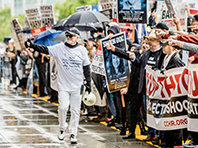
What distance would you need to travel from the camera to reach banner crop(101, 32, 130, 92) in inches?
444

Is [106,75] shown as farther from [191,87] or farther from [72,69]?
[191,87]

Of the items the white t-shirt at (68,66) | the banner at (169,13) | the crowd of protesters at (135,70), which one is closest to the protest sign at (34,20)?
the crowd of protesters at (135,70)

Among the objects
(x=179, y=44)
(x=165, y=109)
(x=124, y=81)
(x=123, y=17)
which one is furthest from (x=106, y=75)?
(x=179, y=44)

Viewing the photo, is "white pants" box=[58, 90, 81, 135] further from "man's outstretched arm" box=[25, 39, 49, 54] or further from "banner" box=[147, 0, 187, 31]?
"banner" box=[147, 0, 187, 31]

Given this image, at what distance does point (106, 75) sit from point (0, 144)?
3.34 m

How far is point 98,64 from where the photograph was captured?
500 inches

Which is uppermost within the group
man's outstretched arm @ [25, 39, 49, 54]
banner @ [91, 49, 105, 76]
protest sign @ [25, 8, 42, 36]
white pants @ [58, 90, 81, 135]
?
man's outstretched arm @ [25, 39, 49, 54]

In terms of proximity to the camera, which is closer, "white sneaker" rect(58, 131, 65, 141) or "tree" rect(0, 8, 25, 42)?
"white sneaker" rect(58, 131, 65, 141)

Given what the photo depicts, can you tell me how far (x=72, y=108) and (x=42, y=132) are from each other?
1215 mm

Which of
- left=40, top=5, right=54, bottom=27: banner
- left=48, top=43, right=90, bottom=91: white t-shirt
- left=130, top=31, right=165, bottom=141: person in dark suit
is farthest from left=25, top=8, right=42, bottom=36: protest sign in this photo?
left=130, top=31, right=165, bottom=141: person in dark suit

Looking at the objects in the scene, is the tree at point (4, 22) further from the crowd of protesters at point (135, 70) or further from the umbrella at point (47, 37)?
the crowd of protesters at point (135, 70)

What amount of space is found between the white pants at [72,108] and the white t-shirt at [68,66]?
5.0 inches

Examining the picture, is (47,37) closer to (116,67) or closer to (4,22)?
(116,67)

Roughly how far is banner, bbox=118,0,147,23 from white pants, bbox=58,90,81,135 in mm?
2591
